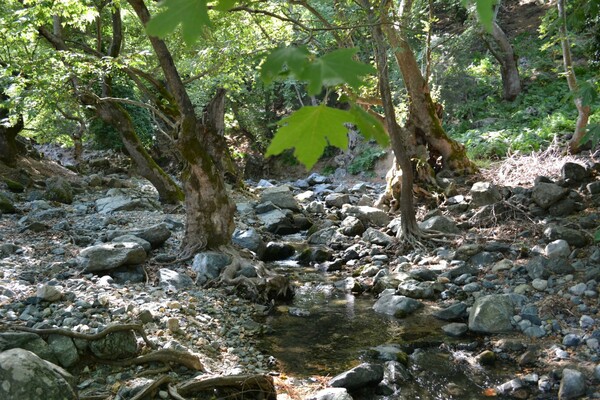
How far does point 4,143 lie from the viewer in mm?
14180

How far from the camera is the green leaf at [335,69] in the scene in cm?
82

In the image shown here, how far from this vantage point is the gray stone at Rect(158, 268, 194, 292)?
686cm

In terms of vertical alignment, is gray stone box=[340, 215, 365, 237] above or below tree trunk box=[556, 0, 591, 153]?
below

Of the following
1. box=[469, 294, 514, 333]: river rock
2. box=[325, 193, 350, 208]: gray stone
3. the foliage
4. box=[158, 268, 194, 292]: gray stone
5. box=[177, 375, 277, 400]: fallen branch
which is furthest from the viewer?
the foliage

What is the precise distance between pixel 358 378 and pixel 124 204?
28.1ft

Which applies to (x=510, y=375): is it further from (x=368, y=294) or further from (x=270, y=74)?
(x=270, y=74)

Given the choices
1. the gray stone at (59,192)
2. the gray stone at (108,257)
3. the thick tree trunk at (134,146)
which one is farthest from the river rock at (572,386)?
the gray stone at (59,192)

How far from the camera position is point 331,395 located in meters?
4.36

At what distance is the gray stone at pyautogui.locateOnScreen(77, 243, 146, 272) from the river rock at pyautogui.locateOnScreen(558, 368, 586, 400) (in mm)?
5368

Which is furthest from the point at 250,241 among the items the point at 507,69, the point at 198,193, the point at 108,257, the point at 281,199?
the point at 507,69

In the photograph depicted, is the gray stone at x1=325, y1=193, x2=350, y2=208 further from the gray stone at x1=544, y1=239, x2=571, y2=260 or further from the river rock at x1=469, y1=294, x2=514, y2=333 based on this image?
the river rock at x1=469, y1=294, x2=514, y2=333

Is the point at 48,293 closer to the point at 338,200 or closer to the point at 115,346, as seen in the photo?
the point at 115,346

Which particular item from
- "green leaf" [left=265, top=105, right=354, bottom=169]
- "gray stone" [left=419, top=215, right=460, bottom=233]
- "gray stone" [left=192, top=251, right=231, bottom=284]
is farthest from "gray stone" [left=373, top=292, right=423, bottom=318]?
"green leaf" [left=265, top=105, right=354, bottom=169]

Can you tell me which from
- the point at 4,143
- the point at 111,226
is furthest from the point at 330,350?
the point at 4,143
